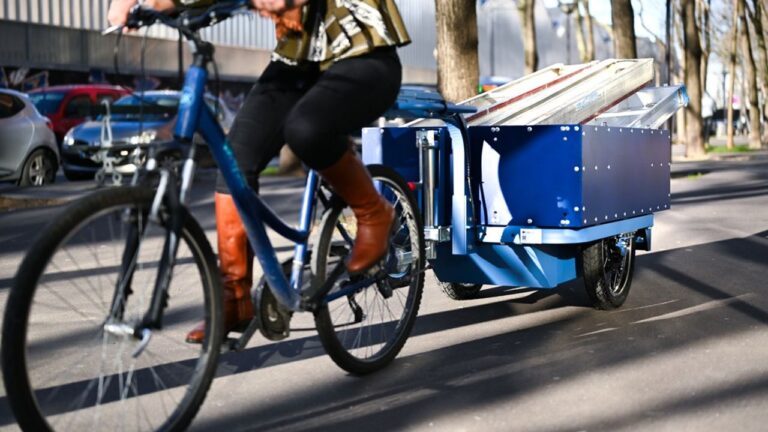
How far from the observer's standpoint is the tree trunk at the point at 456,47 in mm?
11859

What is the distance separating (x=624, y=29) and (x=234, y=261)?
17815 mm

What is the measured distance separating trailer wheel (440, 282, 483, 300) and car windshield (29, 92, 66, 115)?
18.3 m

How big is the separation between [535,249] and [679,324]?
882 millimetres

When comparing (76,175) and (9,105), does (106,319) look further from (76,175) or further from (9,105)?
(76,175)

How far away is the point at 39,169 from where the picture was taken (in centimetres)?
1662

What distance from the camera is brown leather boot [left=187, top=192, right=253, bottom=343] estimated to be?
424 cm

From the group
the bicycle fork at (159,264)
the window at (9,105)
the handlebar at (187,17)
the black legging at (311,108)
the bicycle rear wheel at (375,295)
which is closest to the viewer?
the bicycle fork at (159,264)

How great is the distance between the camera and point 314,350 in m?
5.53

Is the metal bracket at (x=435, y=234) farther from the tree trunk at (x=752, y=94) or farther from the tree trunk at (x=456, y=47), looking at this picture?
the tree trunk at (x=752, y=94)

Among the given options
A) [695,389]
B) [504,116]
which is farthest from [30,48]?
[695,389]

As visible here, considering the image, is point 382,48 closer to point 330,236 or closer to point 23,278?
point 330,236

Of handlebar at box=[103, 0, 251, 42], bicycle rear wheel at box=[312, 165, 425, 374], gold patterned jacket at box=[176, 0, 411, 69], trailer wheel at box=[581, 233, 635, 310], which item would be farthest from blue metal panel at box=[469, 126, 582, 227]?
handlebar at box=[103, 0, 251, 42]

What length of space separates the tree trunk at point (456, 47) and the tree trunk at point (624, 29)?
380 inches

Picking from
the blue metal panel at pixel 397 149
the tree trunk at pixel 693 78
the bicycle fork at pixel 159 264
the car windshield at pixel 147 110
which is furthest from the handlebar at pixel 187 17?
the tree trunk at pixel 693 78
